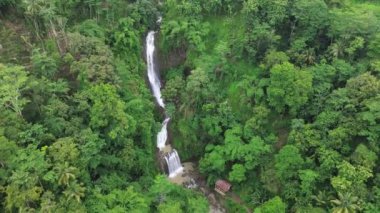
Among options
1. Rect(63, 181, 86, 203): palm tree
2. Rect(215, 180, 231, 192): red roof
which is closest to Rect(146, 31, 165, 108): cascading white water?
Rect(215, 180, 231, 192): red roof

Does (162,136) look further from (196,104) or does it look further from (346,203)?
(346,203)

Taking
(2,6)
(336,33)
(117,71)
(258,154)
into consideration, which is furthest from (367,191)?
(2,6)

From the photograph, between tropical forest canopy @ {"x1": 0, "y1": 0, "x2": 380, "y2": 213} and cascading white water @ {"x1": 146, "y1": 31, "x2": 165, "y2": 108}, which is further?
cascading white water @ {"x1": 146, "y1": 31, "x2": 165, "y2": 108}

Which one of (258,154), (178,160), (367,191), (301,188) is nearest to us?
(367,191)

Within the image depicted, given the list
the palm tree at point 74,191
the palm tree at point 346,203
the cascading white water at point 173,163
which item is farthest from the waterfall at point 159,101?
the palm tree at point 346,203

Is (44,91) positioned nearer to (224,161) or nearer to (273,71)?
(224,161)

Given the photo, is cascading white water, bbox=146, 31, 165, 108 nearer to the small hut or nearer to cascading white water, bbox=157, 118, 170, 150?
cascading white water, bbox=157, 118, 170, 150

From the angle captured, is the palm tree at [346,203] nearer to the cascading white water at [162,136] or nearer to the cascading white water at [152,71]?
the cascading white water at [162,136]
